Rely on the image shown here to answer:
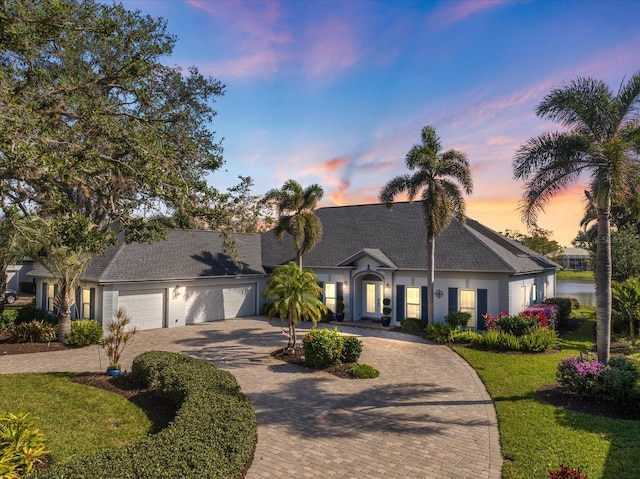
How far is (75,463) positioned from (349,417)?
6.61 m

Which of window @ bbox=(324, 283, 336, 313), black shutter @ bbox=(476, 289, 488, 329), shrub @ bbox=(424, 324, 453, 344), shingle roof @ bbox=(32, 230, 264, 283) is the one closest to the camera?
shrub @ bbox=(424, 324, 453, 344)

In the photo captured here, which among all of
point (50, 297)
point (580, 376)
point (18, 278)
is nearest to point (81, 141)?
point (580, 376)

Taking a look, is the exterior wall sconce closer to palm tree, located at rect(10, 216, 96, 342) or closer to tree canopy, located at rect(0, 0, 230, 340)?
palm tree, located at rect(10, 216, 96, 342)

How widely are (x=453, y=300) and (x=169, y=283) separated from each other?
1754cm

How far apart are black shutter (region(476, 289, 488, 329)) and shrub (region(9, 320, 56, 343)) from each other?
22671mm

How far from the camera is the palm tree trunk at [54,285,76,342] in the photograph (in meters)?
20.0

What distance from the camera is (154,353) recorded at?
14.7 m

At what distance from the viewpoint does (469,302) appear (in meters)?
23.0

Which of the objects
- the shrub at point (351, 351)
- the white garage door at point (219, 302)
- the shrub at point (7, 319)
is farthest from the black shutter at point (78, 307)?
the shrub at point (351, 351)

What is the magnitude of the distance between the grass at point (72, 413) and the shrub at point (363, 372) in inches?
282

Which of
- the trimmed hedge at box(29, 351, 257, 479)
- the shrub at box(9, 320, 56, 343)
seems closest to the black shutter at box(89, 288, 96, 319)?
the shrub at box(9, 320, 56, 343)

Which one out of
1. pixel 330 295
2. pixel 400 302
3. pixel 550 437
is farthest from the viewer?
pixel 330 295

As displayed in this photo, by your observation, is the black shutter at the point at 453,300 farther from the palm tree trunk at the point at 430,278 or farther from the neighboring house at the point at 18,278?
the neighboring house at the point at 18,278

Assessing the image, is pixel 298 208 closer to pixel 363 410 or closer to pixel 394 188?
pixel 394 188
